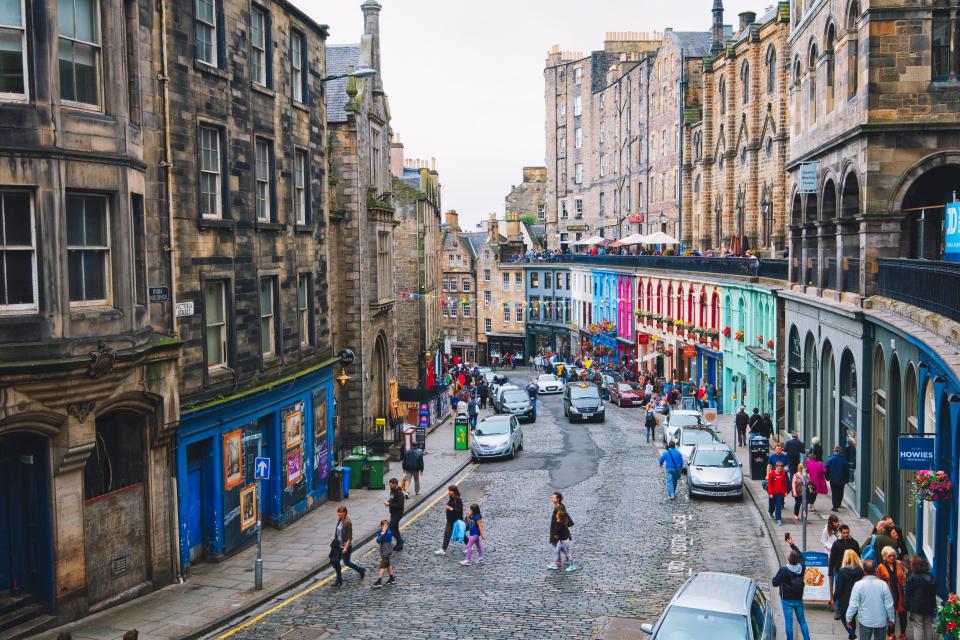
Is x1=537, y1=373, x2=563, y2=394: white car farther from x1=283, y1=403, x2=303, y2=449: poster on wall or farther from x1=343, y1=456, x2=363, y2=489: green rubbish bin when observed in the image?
x1=283, y1=403, x2=303, y2=449: poster on wall

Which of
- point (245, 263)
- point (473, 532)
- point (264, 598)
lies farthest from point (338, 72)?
point (264, 598)

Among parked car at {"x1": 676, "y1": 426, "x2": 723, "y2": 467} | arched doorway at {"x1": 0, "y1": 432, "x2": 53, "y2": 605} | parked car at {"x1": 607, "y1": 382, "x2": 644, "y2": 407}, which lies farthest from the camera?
parked car at {"x1": 607, "y1": 382, "x2": 644, "y2": 407}

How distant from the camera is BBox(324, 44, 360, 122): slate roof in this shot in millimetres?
34875

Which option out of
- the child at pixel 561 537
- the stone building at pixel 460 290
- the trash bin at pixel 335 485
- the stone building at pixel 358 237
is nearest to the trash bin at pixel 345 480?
the trash bin at pixel 335 485

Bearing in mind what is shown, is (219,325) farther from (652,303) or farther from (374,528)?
(652,303)

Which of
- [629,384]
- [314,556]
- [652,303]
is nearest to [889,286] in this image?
[314,556]

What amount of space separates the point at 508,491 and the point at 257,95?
1295 cm

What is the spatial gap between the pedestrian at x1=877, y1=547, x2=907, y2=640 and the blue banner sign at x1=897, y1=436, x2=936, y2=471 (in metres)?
1.61

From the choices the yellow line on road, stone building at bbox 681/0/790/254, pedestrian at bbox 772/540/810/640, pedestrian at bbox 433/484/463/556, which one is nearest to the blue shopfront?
the yellow line on road

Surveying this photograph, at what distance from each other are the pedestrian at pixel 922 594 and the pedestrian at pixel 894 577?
17.7 inches

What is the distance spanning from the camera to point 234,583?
18.6 meters

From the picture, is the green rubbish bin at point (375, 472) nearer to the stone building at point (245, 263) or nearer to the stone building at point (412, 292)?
the stone building at point (245, 263)

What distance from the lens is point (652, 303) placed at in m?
57.6

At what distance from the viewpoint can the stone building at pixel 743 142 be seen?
46250 mm
